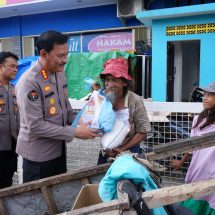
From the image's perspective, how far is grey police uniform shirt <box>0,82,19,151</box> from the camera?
11.2 ft

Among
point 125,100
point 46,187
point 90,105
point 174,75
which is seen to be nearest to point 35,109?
point 90,105

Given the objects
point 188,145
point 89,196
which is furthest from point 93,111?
point 188,145

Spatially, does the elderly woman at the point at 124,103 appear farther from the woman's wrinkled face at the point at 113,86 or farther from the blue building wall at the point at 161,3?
the blue building wall at the point at 161,3

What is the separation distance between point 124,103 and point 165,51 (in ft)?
19.3

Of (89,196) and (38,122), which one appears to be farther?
(38,122)

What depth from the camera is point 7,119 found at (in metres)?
3.46

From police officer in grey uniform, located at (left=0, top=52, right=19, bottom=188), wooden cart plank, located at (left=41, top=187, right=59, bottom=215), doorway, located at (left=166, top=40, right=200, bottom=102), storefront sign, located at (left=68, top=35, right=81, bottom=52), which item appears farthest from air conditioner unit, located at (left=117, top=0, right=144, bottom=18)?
wooden cart plank, located at (left=41, top=187, right=59, bottom=215)

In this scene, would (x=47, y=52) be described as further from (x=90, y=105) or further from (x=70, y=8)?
(x=70, y=8)

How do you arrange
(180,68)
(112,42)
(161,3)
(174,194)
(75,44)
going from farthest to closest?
(75,44) → (112,42) → (161,3) → (180,68) → (174,194)

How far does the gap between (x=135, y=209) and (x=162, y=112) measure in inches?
76.2

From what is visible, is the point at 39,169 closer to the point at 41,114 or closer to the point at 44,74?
the point at 41,114

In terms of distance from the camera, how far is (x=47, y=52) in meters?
2.21

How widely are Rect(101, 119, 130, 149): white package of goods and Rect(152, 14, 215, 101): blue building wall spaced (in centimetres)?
588

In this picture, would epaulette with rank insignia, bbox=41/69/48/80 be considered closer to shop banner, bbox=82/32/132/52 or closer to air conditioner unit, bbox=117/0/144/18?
air conditioner unit, bbox=117/0/144/18
